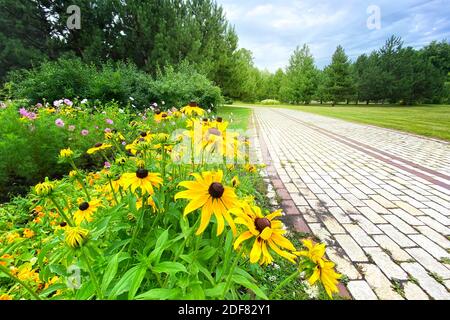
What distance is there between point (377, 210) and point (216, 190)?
9.95 feet

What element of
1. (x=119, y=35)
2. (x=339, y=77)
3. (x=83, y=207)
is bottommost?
(x=83, y=207)

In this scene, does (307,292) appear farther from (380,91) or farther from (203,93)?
(380,91)

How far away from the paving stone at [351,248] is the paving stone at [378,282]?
93 mm

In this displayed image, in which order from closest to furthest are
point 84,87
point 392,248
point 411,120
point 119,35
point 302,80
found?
point 392,248 → point 84,87 → point 119,35 → point 411,120 → point 302,80

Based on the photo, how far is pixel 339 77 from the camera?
113 ft

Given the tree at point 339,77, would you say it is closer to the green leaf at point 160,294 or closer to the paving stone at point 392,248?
the paving stone at point 392,248

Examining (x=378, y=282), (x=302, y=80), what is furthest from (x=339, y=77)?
(x=378, y=282)

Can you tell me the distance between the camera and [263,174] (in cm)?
435

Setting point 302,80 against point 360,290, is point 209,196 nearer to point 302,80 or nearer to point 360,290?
point 360,290

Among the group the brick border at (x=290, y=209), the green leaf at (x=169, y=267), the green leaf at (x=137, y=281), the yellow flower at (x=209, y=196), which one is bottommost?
the brick border at (x=290, y=209)

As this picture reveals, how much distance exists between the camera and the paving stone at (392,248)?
2.15 metres

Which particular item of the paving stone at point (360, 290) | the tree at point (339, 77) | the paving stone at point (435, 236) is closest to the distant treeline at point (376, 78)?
the tree at point (339, 77)

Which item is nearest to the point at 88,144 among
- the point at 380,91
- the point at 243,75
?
the point at 243,75

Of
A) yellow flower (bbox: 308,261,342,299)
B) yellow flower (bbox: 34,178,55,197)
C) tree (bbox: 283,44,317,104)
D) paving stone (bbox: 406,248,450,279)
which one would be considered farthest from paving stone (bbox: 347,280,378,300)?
tree (bbox: 283,44,317,104)
